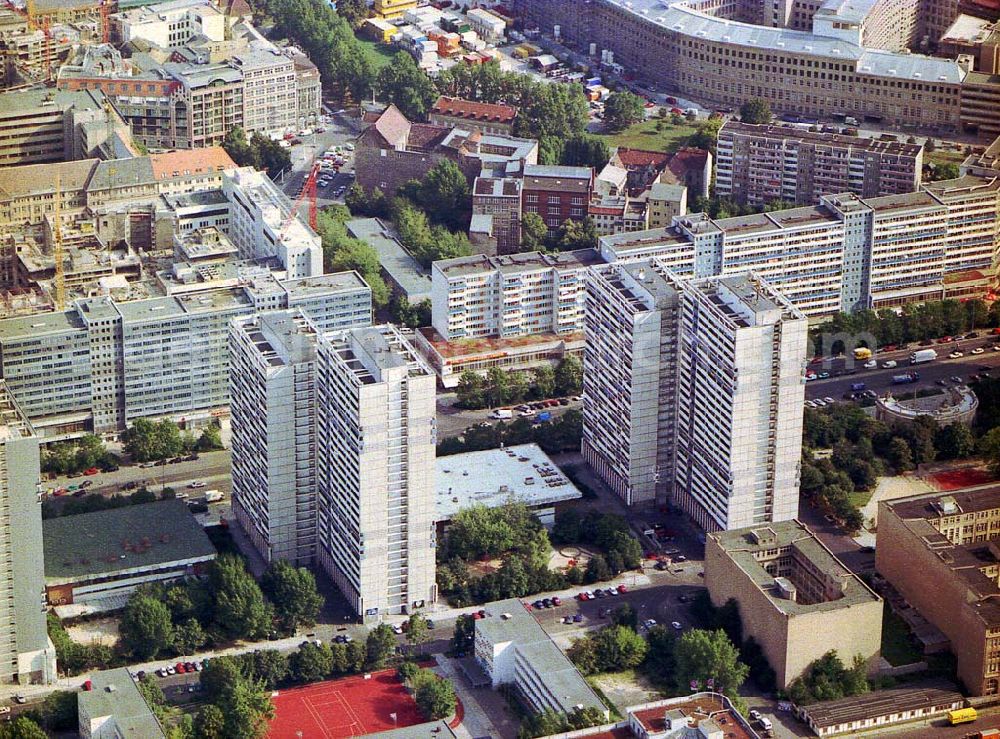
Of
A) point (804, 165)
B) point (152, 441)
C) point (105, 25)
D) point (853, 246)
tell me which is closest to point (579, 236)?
point (804, 165)

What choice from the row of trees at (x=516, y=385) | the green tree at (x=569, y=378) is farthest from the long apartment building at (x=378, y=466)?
the green tree at (x=569, y=378)

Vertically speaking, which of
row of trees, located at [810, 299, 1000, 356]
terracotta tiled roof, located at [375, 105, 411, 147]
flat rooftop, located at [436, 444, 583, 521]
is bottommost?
flat rooftop, located at [436, 444, 583, 521]

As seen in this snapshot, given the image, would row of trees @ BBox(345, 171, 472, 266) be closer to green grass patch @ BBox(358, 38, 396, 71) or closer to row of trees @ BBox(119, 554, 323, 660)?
green grass patch @ BBox(358, 38, 396, 71)

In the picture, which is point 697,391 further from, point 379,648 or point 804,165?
point 804,165

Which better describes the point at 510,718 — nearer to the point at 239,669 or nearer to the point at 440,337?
the point at 239,669

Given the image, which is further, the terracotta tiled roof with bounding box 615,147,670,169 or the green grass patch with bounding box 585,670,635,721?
the terracotta tiled roof with bounding box 615,147,670,169

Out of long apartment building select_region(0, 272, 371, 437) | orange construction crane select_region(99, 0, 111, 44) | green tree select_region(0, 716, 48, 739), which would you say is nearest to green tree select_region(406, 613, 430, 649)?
green tree select_region(0, 716, 48, 739)
